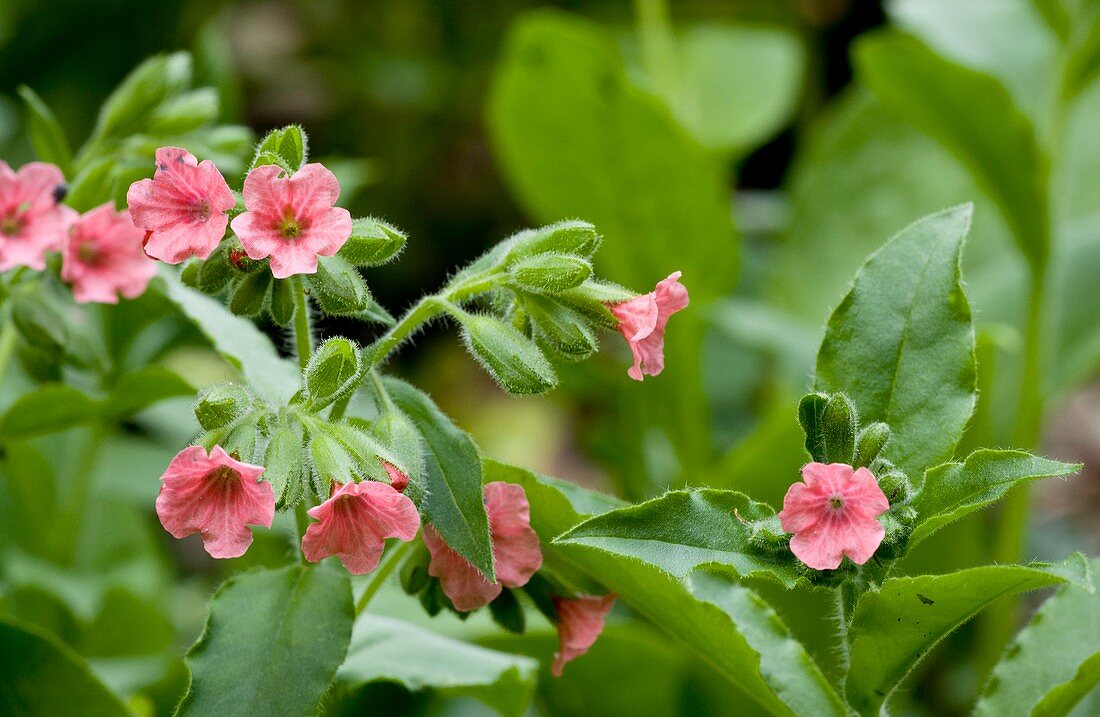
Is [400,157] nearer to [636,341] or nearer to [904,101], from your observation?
[904,101]

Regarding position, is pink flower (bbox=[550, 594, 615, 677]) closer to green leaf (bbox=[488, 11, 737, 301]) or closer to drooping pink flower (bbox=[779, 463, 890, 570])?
drooping pink flower (bbox=[779, 463, 890, 570])

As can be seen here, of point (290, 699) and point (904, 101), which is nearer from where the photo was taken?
point (290, 699)

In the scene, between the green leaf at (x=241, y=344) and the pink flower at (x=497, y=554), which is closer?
the pink flower at (x=497, y=554)

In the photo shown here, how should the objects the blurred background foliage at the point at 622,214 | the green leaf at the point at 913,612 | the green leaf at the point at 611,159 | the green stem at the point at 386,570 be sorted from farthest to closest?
the green leaf at the point at 611,159, the blurred background foliage at the point at 622,214, the green stem at the point at 386,570, the green leaf at the point at 913,612

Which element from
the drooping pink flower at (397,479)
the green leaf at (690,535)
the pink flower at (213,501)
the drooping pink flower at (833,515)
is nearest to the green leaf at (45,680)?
the pink flower at (213,501)

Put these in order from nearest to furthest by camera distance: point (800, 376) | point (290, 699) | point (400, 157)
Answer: point (290, 699) → point (800, 376) → point (400, 157)

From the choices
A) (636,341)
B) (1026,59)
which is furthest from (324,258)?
(1026,59)

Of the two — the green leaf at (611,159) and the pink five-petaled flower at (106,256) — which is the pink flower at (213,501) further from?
the green leaf at (611,159)

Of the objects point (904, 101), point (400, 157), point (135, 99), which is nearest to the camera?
point (135, 99)
